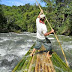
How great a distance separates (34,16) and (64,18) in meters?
6.82

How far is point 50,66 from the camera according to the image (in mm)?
3322

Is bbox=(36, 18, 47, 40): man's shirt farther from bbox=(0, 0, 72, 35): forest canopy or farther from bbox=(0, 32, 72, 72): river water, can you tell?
bbox=(0, 0, 72, 35): forest canopy

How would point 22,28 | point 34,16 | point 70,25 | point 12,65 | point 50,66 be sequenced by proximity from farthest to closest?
point 22,28 → point 34,16 → point 70,25 → point 12,65 → point 50,66

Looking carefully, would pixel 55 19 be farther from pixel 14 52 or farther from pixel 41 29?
pixel 41 29

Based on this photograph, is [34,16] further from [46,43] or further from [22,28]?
[46,43]

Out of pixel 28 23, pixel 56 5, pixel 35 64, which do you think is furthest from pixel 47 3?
pixel 35 64

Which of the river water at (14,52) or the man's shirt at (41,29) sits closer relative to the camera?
the man's shirt at (41,29)

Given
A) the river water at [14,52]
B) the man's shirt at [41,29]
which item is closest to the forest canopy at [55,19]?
the river water at [14,52]

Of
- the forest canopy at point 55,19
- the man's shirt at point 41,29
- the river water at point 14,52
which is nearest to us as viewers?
the man's shirt at point 41,29

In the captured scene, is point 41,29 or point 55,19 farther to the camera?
point 55,19

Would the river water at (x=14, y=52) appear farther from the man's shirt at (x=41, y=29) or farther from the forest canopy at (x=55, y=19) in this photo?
the forest canopy at (x=55, y=19)

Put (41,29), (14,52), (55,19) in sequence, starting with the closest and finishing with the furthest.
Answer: (41,29) < (14,52) < (55,19)

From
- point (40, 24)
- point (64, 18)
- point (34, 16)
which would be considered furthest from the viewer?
point (34, 16)

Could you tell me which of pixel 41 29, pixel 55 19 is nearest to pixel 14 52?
pixel 41 29
